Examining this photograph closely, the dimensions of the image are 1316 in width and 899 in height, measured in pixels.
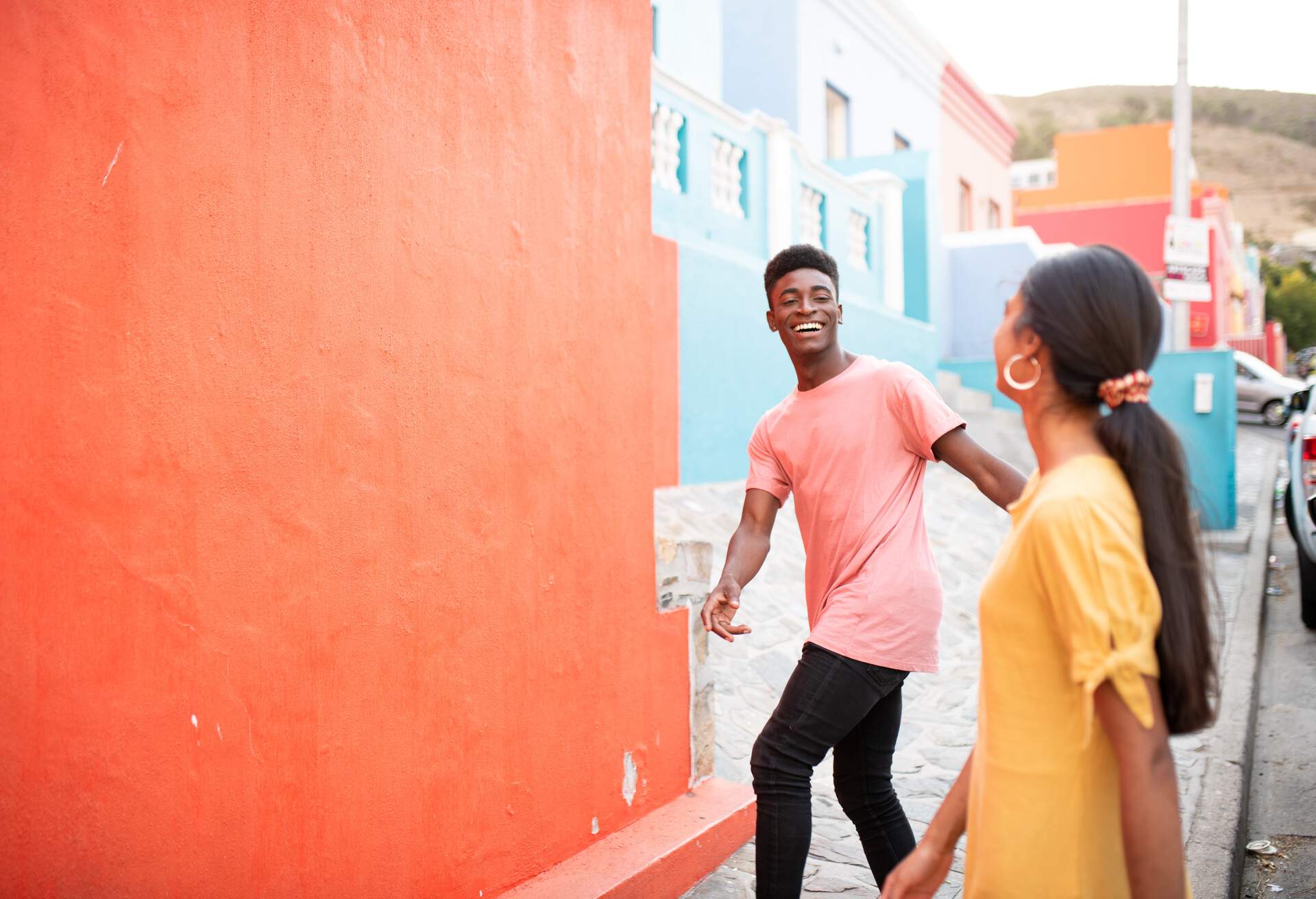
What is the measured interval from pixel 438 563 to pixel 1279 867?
3.38 meters

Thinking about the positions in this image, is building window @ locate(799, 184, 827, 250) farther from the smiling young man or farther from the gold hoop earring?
the gold hoop earring

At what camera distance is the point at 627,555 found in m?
3.72

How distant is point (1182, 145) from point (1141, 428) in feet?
39.6

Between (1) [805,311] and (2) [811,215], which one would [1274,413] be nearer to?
(2) [811,215]

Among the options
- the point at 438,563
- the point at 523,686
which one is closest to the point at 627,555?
the point at 523,686

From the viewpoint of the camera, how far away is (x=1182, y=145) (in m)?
12.1

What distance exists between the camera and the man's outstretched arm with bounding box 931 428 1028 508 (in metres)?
2.71

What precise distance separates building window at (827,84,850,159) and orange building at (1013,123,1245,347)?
13.2 meters

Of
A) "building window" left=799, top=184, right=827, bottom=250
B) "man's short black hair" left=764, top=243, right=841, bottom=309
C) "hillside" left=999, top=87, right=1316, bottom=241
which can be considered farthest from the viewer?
"hillside" left=999, top=87, right=1316, bottom=241

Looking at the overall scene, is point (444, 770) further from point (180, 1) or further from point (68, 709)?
point (180, 1)

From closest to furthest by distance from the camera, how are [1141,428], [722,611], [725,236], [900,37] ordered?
[1141,428], [722,611], [725,236], [900,37]

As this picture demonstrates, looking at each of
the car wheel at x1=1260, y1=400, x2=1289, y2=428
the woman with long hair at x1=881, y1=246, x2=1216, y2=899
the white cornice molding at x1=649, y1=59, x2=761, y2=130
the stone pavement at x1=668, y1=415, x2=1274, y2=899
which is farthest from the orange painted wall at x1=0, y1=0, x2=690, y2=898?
the car wheel at x1=1260, y1=400, x2=1289, y2=428

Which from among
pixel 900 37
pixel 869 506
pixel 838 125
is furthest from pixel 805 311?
pixel 900 37

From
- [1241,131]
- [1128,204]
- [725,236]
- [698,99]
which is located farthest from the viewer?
[1241,131]
